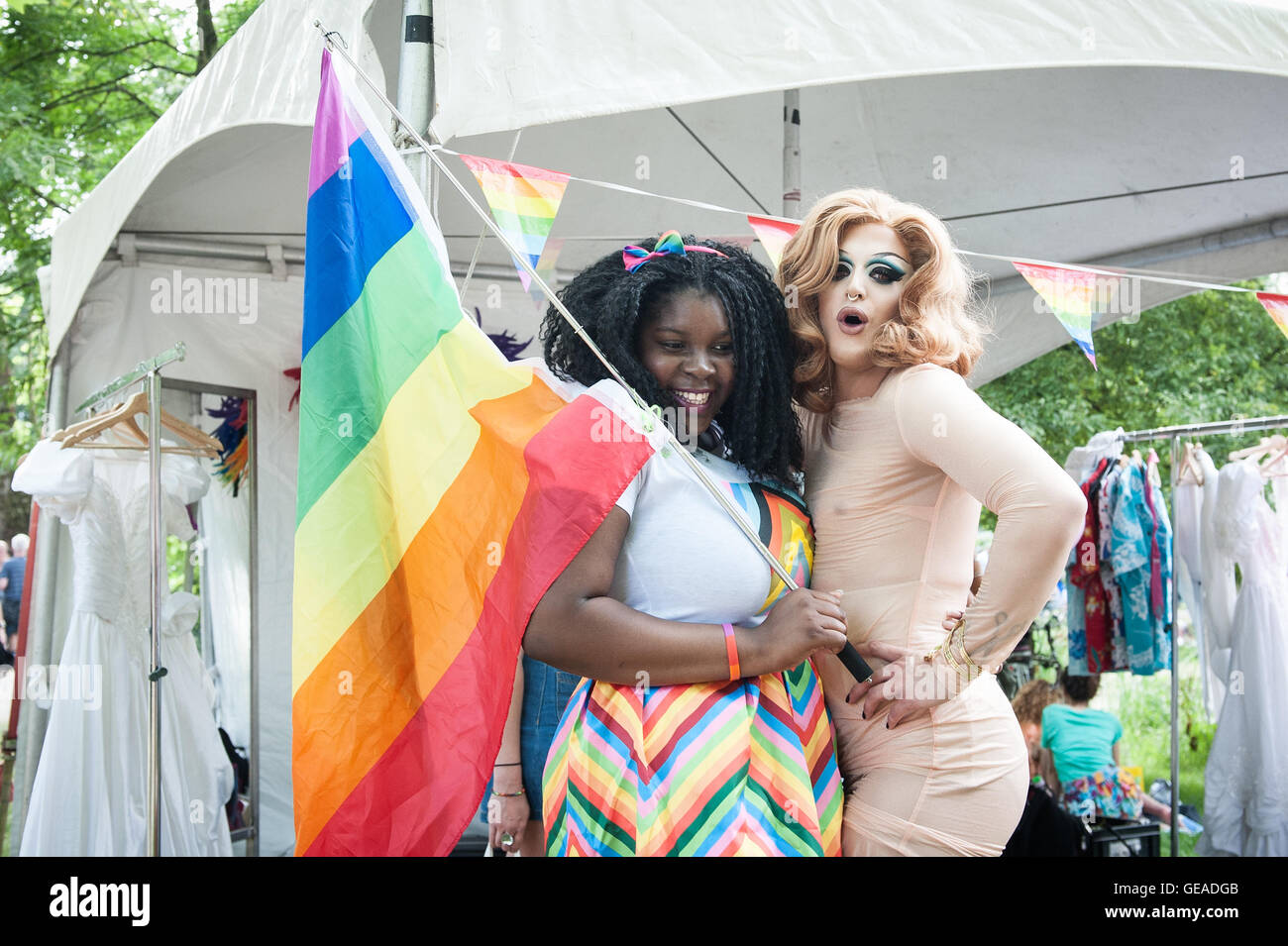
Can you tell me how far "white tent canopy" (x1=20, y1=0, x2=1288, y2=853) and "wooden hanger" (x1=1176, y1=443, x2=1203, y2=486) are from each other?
0.79 meters

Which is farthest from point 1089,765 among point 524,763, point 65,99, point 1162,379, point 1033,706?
point 65,99

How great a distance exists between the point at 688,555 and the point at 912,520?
421 millimetres

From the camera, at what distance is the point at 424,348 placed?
205cm

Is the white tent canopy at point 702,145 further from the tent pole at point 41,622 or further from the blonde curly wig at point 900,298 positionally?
the blonde curly wig at point 900,298

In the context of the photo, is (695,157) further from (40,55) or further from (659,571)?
(40,55)

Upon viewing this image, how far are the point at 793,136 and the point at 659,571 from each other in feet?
9.48

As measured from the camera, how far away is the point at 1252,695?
5281 millimetres

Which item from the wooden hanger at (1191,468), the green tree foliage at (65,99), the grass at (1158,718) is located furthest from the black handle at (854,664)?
the green tree foliage at (65,99)

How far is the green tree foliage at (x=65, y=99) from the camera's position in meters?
8.27

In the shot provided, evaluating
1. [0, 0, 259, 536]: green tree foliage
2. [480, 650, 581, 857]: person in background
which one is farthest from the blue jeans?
[0, 0, 259, 536]: green tree foliage

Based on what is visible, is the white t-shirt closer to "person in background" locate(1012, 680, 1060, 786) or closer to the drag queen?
the drag queen

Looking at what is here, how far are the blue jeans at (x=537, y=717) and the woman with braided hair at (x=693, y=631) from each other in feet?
2.14

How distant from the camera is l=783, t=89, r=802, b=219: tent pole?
420 centimetres

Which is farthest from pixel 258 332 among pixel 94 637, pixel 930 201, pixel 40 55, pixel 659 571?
pixel 40 55
